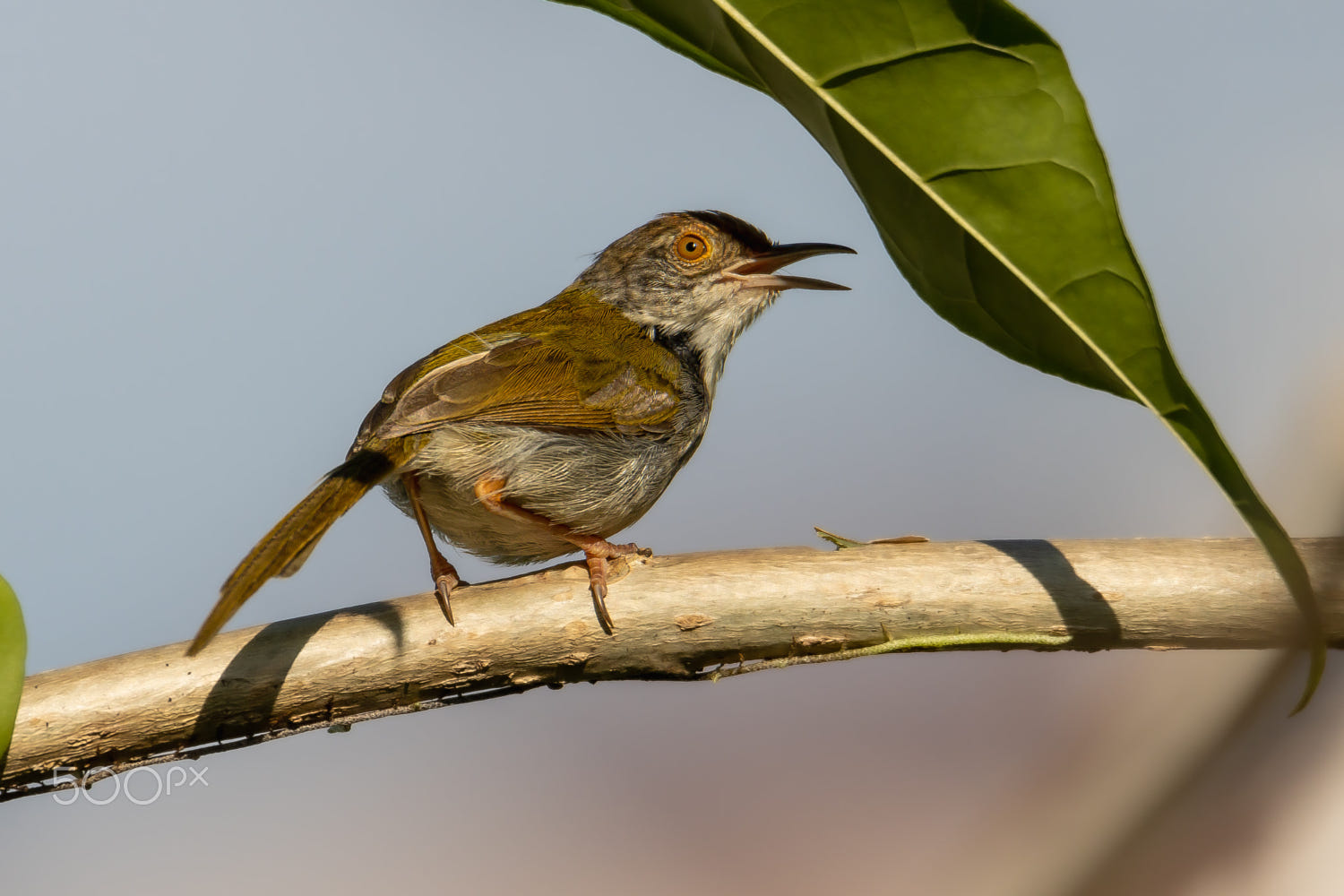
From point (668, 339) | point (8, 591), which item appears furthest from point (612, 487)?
point (8, 591)

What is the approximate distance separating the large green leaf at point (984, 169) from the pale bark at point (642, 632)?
1306 mm

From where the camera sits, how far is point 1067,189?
Answer: 3.01ft

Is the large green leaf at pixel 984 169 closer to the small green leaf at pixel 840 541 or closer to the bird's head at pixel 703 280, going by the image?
the small green leaf at pixel 840 541

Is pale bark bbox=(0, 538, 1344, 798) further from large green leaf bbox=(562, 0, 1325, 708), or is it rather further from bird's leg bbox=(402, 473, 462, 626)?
large green leaf bbox=(562, 0, 1325, 708)

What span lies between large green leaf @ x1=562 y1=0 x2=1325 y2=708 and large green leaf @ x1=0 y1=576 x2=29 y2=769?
1.18 metres

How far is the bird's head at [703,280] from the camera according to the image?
486cm

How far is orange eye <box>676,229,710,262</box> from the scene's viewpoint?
4973mm

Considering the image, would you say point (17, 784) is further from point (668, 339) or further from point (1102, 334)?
point (668, 339)

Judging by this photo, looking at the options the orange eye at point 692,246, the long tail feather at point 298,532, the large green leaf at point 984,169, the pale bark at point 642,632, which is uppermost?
the orange eye at point 692,246

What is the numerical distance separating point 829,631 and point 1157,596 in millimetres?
673

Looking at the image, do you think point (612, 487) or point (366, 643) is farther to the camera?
point (612, 487)

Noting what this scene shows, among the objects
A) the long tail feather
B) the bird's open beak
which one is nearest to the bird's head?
the bird's open beak

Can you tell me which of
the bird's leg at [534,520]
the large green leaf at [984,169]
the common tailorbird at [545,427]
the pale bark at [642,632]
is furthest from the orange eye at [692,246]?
the large green leaf at [984,169]

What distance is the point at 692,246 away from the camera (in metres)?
4.99
